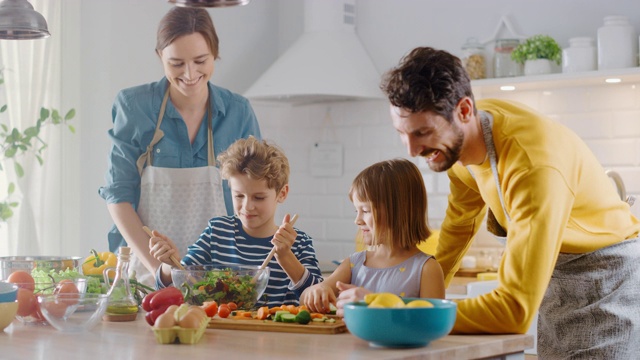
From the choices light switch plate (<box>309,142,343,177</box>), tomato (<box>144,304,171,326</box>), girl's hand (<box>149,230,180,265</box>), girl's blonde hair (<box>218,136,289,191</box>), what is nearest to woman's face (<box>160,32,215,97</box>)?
girl's blonde hair (<box>218,136,289,191</box>)

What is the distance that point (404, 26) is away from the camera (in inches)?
199

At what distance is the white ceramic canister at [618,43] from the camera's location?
414 centimetres

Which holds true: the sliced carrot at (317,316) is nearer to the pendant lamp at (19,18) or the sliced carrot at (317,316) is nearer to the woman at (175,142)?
the woman at (175,142)

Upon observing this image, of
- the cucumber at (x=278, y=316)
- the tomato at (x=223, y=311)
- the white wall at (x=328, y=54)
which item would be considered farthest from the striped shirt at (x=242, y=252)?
the white wall at (x=328, y=54)

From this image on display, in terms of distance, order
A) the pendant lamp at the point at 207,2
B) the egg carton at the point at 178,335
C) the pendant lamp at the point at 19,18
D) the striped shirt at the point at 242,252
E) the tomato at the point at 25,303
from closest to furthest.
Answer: the egg carton at the point at 178,335
the tomato at the point at 25,303
the pendant lamp at the point at 207,2
the striped shirt at the point at 242,252
the pendant lamp at the point at 19,18

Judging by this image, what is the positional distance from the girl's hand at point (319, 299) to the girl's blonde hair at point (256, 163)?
62cm

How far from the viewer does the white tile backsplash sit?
4336 mm

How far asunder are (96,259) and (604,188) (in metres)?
1.61

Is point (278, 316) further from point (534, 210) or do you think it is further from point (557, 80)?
point (557, 80)

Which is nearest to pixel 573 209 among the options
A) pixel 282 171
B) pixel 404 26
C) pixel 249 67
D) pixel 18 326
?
pixel 282 171

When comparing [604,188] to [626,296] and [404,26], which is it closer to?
[626,296]

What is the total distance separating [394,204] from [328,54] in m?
2.40

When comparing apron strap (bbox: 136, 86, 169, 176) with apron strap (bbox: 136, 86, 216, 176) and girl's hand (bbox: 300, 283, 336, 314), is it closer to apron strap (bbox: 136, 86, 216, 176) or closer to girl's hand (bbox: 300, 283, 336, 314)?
apron strap (bbox: 136, 86, 216, 176)

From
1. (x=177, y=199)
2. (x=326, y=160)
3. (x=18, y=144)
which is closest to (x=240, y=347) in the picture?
(x=177, y=199)
